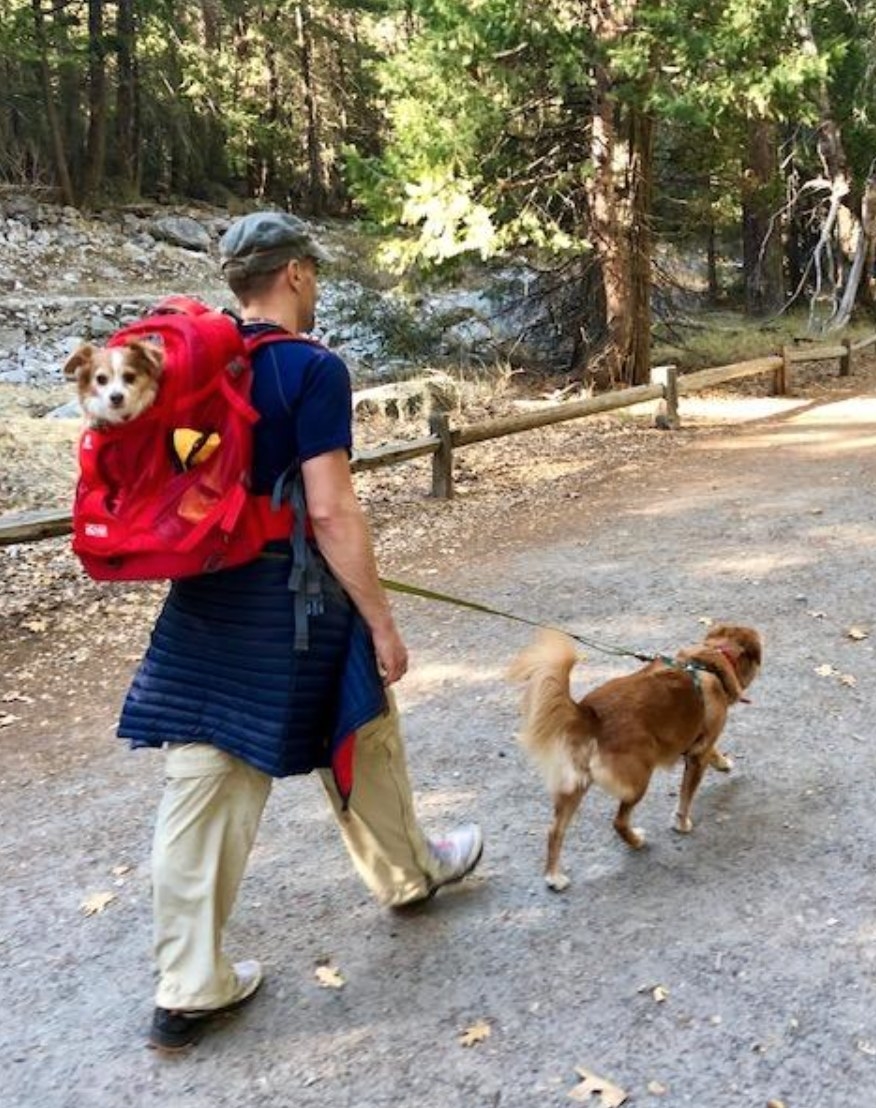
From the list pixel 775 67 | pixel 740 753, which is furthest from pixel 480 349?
pixel 740 753

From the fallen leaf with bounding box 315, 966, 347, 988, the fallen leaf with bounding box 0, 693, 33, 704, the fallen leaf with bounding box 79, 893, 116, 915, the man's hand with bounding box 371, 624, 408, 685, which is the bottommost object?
the fallen leaf with bounding box 0, 693, 33, 704

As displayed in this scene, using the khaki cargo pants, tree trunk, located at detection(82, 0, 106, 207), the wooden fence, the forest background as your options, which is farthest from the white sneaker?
tree trunk, located at detection(82, 0, 106, 207)

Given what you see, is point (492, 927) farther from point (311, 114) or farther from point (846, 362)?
point (311, 114)

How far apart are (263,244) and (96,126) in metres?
30.7

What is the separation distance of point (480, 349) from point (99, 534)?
15042 mm

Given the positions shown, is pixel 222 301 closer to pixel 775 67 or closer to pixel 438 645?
pixel 775 67

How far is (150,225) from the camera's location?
29.8m

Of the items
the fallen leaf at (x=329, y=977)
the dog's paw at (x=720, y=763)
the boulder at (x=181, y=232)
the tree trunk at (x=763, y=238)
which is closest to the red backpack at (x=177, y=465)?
the fallen leaf at (x=329, y=977)

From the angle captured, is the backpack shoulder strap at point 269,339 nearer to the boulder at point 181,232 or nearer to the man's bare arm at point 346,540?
the man's bare arm at point 346,540

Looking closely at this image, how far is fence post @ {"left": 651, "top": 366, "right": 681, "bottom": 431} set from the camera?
12562 mm

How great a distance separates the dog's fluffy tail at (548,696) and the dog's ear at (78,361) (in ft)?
5.19

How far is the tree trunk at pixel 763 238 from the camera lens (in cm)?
2017

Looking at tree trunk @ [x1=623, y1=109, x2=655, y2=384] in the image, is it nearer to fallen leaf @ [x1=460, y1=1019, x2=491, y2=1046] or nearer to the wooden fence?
the wooden fence

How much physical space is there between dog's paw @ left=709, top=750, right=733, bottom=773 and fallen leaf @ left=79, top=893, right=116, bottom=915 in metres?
2.35
